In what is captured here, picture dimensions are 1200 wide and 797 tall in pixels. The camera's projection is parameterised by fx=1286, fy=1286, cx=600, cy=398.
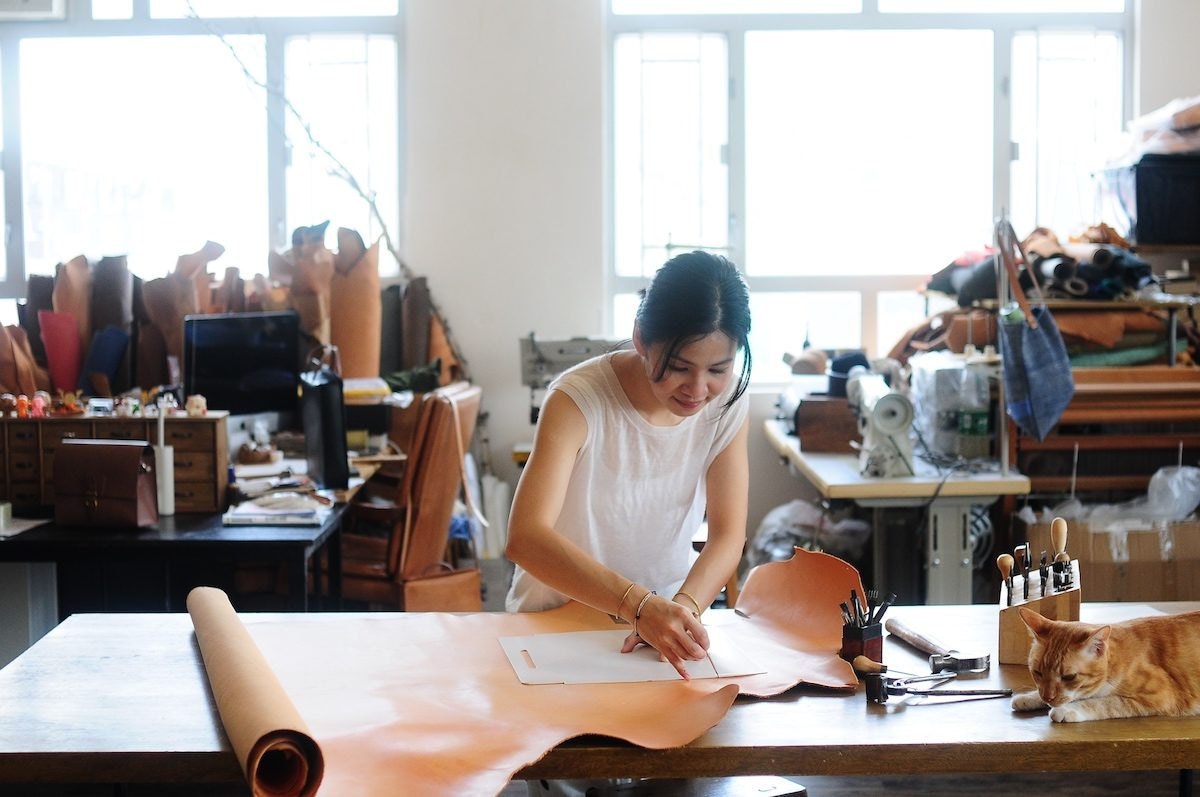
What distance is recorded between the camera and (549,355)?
15.5 ft

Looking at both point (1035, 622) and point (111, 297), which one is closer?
point (1035, 622)

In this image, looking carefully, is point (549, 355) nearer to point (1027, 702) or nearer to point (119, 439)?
point (119, 439)

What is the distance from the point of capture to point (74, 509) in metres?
3.32

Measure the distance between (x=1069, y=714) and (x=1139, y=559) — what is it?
246 centimetres

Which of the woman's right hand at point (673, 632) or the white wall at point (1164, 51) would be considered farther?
the white wall at point (1164, 51)

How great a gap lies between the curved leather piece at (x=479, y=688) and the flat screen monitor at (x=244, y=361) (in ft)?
6.98

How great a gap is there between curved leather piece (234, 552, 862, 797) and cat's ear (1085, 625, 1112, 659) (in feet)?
1.09

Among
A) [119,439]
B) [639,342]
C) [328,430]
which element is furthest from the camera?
[328,430]

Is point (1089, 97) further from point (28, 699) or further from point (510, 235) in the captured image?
point (28, 699)

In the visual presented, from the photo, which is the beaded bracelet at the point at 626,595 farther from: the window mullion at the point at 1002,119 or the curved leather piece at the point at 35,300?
the window mullion at the point at 1002,119

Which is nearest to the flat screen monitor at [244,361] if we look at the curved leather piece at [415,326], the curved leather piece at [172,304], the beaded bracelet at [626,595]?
the curved leather piece at [172,304]

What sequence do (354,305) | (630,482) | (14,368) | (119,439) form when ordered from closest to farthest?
1. (630,482)
2. (119,439)
3. (14,368)
4. (354,305)

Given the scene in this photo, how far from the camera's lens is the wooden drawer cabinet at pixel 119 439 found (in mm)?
3479

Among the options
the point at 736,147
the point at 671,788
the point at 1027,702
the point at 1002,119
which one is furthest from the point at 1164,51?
the point at 671,788
